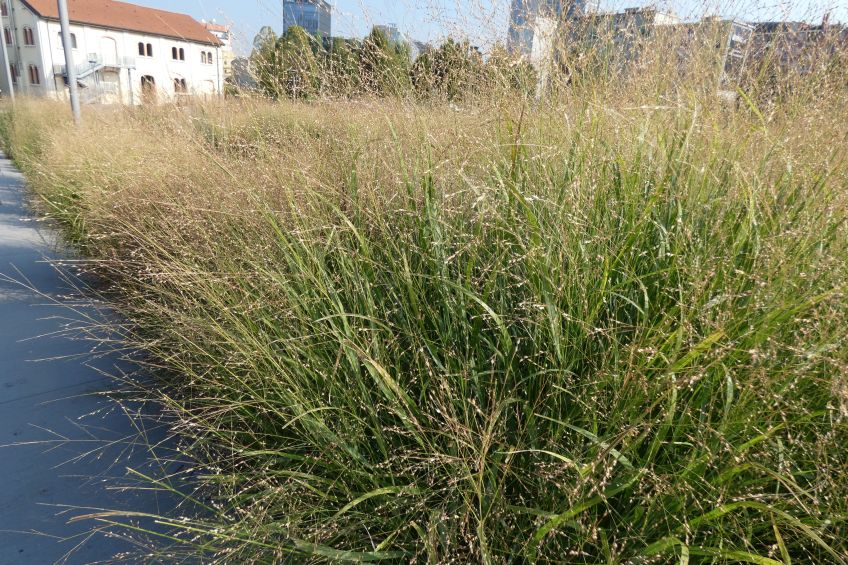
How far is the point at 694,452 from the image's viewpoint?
939 mm

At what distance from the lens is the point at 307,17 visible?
2709 mm

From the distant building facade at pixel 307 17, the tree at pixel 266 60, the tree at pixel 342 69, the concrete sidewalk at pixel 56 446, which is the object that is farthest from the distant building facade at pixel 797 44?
the concrete sidewalk at pixel 56 446

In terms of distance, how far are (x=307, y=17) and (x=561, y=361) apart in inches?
94.7

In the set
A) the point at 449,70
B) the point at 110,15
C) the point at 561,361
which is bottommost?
the point at 561,361

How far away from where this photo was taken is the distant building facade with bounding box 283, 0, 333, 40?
8.68ft

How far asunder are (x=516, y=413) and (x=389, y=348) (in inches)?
14.3

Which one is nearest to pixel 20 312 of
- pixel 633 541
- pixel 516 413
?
pixel 516 413

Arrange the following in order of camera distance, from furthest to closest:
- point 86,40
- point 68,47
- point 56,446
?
1. point 86,40
2. point 68,47
3. point 56,446

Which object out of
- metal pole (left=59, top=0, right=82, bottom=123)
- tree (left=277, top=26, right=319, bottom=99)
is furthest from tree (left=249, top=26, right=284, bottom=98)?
metal pole (left=59, top=0, right=82, bottom=123)

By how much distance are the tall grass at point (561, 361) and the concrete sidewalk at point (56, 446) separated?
265 millimetres

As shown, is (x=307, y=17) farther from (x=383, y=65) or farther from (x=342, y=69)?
(x=383, y=65)

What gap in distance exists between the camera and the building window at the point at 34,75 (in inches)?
1096

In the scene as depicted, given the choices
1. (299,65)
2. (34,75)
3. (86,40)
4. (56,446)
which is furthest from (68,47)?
(34,75)

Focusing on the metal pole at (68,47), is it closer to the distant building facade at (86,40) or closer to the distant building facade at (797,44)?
the distant building facade at (797,44)
